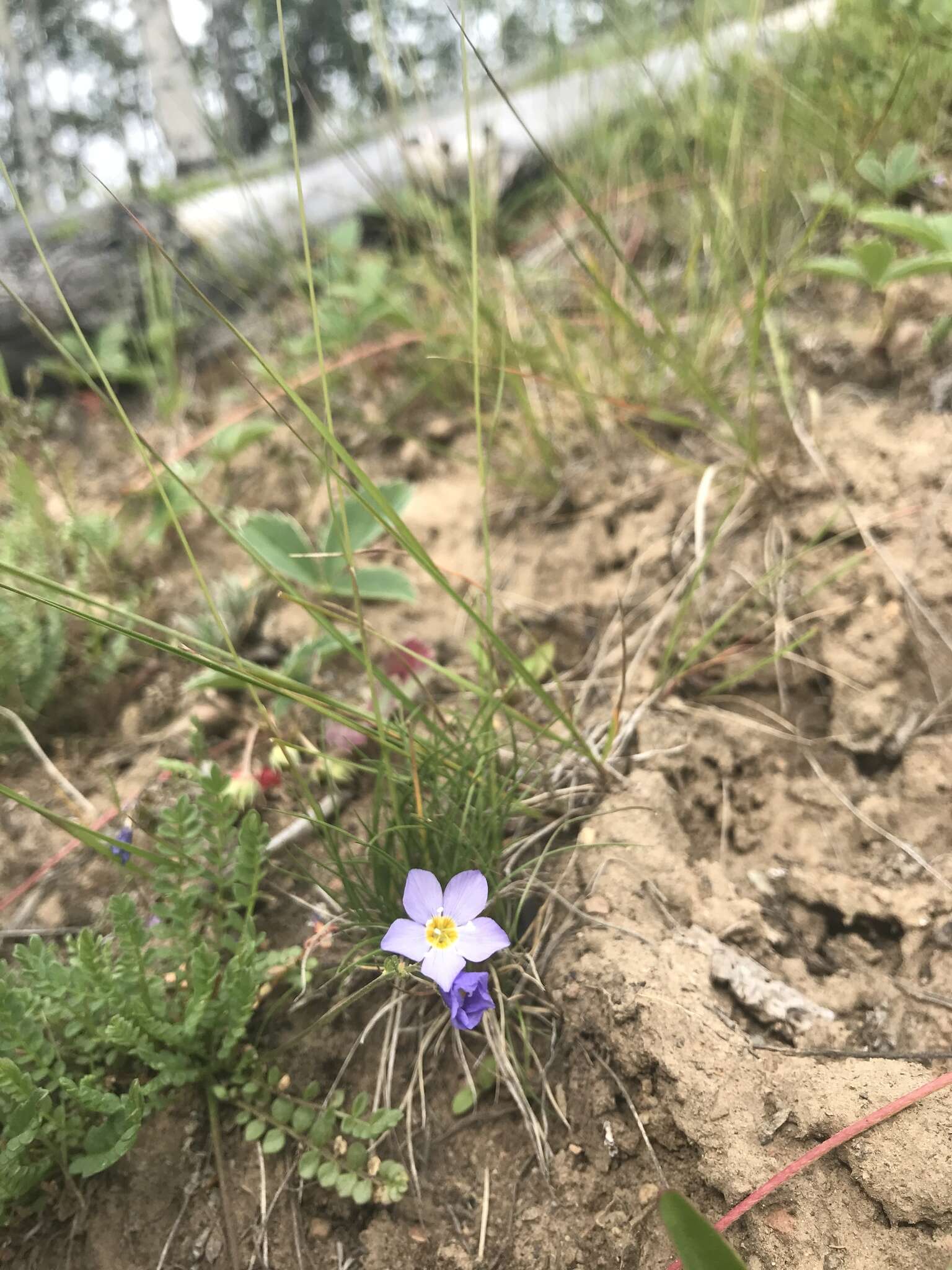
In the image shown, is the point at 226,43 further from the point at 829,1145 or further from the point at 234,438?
the point at 829,1145

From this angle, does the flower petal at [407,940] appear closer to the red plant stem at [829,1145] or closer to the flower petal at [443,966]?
the flower petal at [443,966]

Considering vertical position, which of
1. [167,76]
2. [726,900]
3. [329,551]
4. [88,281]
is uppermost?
[167,76]

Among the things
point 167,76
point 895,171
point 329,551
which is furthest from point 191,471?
point 167,76

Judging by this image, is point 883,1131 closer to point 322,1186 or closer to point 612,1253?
point 612,1253

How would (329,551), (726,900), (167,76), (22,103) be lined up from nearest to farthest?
(726,900) < (329,551) < (167,76) < (22,103)

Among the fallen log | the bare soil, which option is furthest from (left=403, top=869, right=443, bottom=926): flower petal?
the fallen log

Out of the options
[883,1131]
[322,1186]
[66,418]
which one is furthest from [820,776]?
[66,418]

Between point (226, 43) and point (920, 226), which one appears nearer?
point (920, 226)

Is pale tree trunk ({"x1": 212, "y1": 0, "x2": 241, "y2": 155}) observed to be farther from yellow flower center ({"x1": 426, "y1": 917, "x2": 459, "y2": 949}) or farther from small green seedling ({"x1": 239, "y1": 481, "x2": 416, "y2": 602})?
yellow flower center ({"x1": 426, "y1": 917, "x2": 459, "y2": 949})
